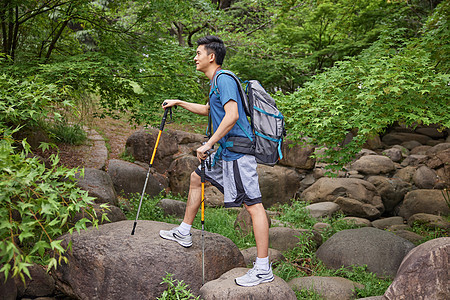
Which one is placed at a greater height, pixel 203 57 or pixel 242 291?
pixel 203 57

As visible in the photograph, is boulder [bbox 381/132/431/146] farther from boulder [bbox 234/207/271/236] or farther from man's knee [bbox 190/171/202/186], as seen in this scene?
man's knee [bbox 190/171/202/186]

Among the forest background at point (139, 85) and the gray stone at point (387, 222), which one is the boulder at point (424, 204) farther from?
the forest background at point (139, 85)

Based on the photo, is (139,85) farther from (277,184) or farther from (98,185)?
(277,184)

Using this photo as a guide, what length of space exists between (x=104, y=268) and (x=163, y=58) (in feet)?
12.9

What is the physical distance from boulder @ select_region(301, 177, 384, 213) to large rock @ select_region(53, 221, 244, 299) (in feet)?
22.0

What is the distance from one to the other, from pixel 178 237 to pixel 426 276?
7.84 ft

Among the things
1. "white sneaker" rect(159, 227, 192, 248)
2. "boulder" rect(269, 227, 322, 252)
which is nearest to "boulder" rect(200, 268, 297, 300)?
"white sneaker" rect(159, 227, 192, 248)

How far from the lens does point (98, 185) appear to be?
6.61 metres

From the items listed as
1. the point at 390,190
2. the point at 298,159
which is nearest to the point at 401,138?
the point at 390,190

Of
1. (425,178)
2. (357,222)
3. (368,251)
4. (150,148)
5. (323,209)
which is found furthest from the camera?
(425,178)

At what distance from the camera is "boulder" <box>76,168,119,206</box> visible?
6.30 meters

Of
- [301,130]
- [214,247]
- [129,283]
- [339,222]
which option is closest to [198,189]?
[214,247]

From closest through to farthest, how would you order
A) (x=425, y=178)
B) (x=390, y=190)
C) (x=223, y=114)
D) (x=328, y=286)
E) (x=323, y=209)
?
(x=223, y=114), (x=328, y=286), (x=323, y=209), (x=390, y=190), (x=425, y=178)

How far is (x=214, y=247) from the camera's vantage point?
4082 millimetres
